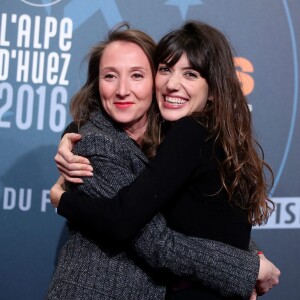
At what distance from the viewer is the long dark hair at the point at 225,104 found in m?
1.18

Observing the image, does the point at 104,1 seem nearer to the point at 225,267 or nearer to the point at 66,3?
the point at 66,3

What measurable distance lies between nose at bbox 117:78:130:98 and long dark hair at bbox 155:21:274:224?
0.34 ft

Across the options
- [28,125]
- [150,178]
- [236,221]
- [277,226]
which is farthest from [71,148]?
[277,226]

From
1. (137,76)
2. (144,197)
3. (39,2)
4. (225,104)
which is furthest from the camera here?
(39,2)

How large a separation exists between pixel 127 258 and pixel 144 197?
17 cm

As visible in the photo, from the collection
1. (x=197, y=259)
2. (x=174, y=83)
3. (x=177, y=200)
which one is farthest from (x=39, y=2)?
(x=197, y=259)

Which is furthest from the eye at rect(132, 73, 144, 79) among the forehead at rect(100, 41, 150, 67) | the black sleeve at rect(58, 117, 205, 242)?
the black sleeve at rect(58, 117, 205, 242)

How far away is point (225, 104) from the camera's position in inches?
47.6

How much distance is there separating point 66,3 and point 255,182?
110 centimetres

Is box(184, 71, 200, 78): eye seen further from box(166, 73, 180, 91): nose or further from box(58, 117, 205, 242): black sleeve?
box(58, 117, 205, 242): black sleeve

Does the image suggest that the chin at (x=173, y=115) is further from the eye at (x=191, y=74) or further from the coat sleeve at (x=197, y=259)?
the coat sleeve at (x=197, y=259)

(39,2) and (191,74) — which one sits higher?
(39,2)

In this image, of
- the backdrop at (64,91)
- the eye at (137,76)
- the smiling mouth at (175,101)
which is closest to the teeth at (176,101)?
the smiling mouth at (175,101)

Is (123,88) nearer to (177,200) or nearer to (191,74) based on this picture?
(191,74)
